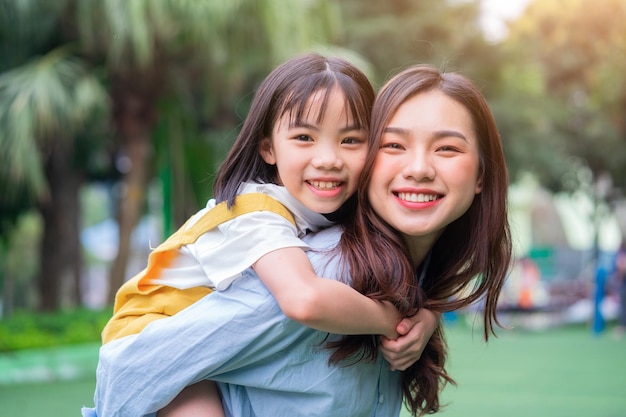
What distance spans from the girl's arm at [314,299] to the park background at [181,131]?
3.05 m

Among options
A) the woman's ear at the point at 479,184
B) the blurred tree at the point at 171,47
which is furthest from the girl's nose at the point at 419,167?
the blurred tree at the point at 171,47

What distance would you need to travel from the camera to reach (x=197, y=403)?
1843mm

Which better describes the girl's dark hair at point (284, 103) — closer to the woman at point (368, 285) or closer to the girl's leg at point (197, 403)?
the woman at point (368, 285)

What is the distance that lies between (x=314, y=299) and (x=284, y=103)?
525 millimetres

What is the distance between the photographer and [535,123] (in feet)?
68.7

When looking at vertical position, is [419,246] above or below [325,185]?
below

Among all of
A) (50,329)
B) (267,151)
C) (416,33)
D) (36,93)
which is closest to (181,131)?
(36,93)

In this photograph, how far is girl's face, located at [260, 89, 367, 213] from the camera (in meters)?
1.98

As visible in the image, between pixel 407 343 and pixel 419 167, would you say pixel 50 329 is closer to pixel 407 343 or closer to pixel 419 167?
pixel 407 343

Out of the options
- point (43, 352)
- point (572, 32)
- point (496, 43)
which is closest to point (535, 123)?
point (496, 43)

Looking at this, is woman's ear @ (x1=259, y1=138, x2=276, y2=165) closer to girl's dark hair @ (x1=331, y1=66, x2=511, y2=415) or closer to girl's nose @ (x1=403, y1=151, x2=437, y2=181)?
girl's dark hair @ (x1=331, y1=66, x2=511, y2=415)

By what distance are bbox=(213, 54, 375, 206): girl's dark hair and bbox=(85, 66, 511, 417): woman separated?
116mm

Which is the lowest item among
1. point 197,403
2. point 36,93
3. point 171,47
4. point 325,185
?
point 36,93

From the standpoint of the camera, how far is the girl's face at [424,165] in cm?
184
